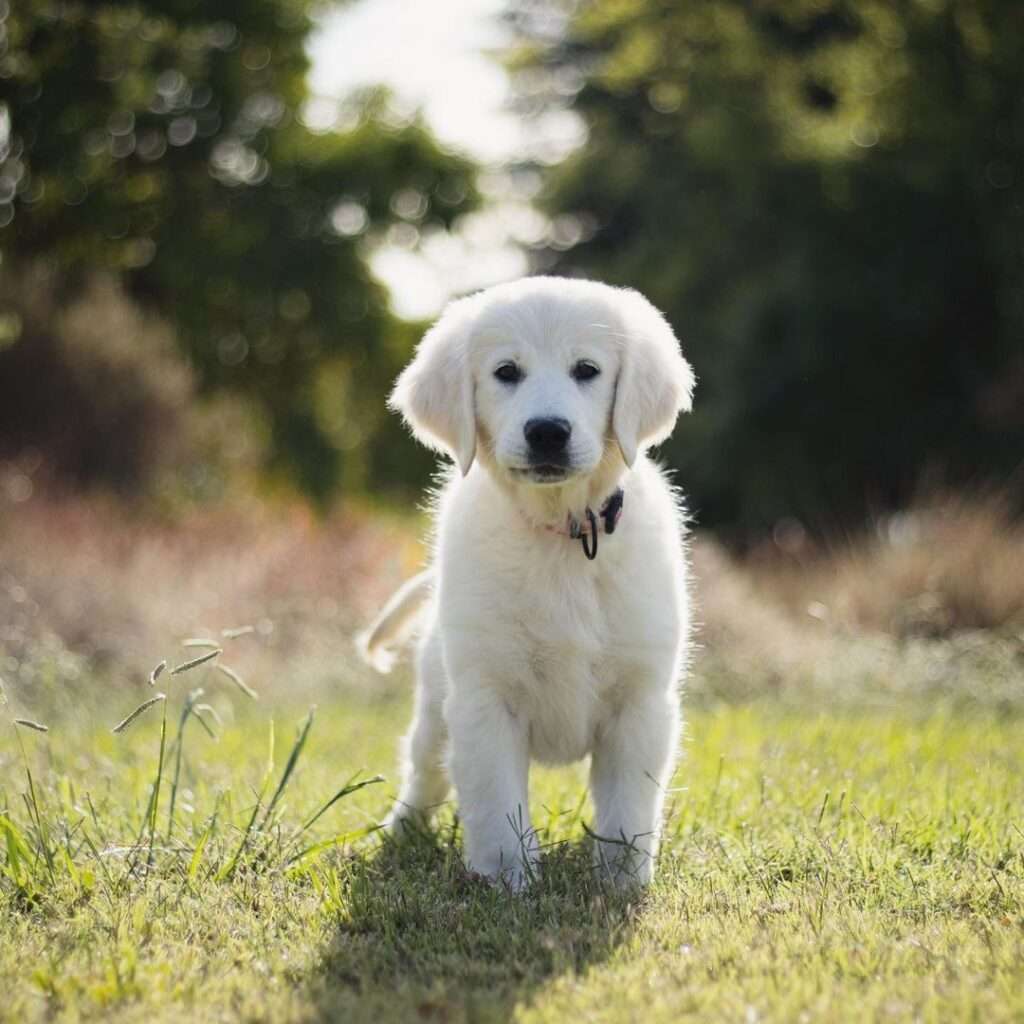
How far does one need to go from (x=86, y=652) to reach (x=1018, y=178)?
39.0 feet

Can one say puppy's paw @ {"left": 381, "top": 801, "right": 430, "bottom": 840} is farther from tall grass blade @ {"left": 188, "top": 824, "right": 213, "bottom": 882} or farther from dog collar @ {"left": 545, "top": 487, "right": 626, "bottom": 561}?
dog collar @ {"left": 545, "top": 487, "right": 626, "bottom": 561}

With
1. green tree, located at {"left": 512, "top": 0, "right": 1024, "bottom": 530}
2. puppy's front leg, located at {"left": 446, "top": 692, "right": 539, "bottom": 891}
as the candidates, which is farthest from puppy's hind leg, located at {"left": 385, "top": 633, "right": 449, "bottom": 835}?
green tree, located at {"left": 512, "top": 0, "right": 1024, "bottom": 530}

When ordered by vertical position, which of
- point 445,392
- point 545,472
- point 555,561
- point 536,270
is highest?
point 445,392

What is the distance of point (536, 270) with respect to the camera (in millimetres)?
22188

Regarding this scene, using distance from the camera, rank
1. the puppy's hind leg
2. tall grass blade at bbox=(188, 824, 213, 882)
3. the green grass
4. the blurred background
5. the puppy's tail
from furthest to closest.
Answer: the blurred background → the puppy's tail → the puppy's hind leg → tall grass blade at bbox=(188, 824, 213, 882) → the green grass

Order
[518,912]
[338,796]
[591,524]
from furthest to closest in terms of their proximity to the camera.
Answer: [591,524]
[338,796]
[518,912]

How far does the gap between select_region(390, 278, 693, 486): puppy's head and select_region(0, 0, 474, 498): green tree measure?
14.2 m

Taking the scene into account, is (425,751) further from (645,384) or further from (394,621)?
(645,384)

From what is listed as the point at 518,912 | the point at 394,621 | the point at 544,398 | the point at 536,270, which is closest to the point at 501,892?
the point at 518,912

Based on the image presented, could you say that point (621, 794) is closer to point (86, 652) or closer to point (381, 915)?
point (381, 915)

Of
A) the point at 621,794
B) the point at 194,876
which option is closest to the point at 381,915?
the point at 194,876

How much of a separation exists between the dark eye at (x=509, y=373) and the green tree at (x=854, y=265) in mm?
10824

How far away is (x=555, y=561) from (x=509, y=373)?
0.51 metres

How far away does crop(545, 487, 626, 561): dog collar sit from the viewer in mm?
3373
